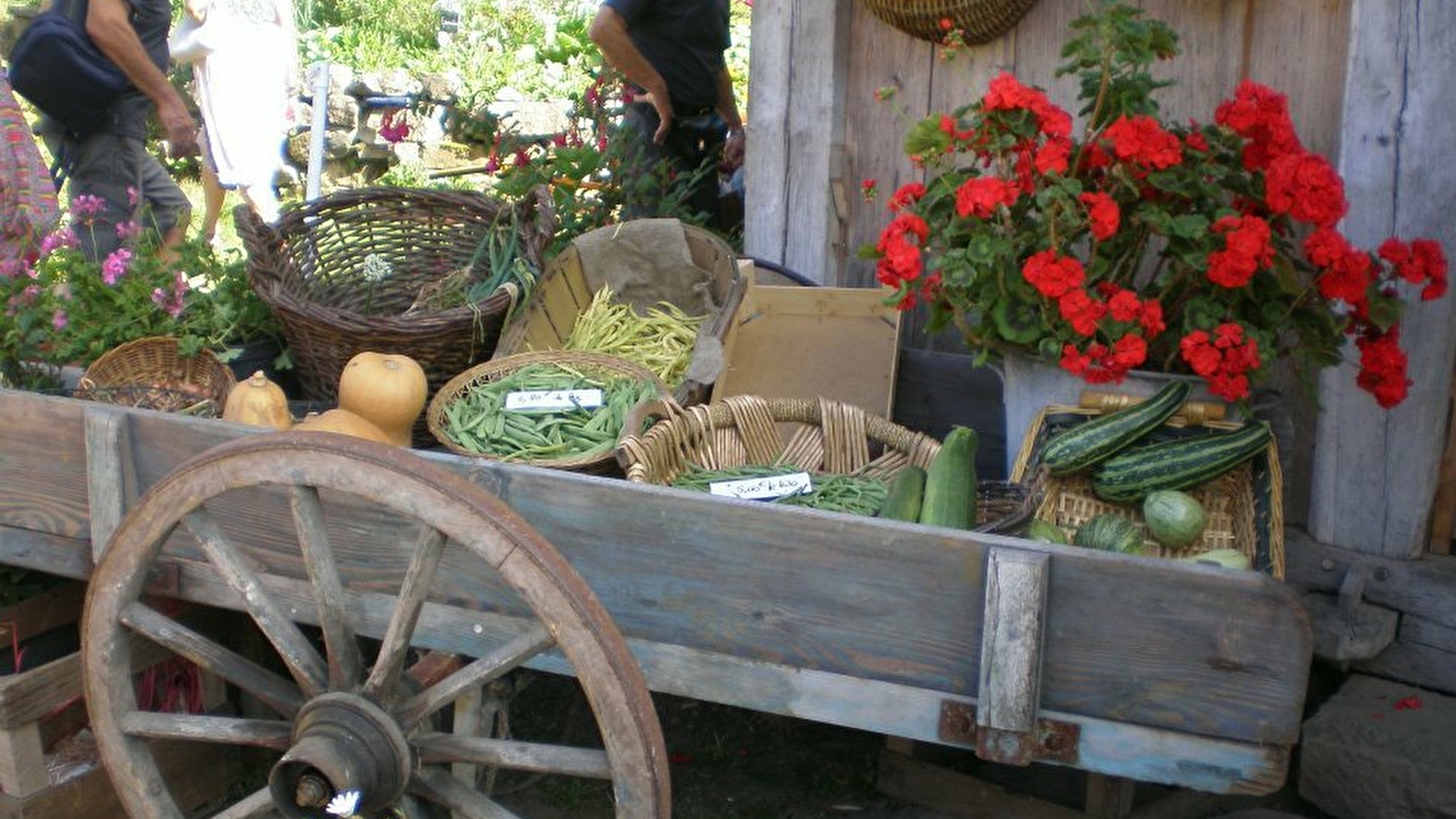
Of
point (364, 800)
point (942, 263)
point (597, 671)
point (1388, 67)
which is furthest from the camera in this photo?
point (1388, 67)

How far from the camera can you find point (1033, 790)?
9.48 ft

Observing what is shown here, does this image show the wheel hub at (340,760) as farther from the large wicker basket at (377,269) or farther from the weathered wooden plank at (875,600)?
the large wicker basket at (377,269)

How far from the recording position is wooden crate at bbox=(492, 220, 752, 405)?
10.2 ft

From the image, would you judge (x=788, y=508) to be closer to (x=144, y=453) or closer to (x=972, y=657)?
(x=972, y=657)

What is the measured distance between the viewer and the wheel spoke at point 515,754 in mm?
1831

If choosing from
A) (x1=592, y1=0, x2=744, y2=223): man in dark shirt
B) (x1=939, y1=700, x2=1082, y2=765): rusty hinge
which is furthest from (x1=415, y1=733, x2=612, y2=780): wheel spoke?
(x1=592, y1=0, x2=744, y2=223): man in dark shirt

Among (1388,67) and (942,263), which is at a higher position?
(1388,67)

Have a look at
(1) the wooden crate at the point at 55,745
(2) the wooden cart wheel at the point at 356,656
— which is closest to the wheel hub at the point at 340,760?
(2) the wooden cart wheel at the point at 356,656

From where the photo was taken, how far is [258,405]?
113 inches

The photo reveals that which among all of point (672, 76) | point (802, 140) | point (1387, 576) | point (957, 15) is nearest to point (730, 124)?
point (672, 76)

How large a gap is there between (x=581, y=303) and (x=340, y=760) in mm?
2106

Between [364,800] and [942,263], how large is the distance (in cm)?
154

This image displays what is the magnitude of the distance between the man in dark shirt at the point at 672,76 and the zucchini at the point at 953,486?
2.11 metres

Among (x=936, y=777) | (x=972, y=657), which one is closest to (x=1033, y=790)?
(x=936, y=777)
